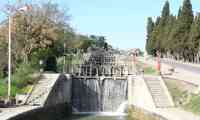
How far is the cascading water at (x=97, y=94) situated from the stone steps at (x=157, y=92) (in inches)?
245

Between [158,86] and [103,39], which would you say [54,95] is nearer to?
[158,86]

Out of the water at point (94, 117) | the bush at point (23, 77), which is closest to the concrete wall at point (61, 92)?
the water at point (94, 117)

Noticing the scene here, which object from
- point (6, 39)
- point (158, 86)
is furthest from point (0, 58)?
point (158, 86)

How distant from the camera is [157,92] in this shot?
1491 inches

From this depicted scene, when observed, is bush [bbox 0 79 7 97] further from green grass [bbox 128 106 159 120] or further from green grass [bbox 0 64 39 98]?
green grass [bbox 128 106 159 120]

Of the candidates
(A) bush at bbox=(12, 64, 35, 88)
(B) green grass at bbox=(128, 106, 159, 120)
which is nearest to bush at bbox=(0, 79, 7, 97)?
(A) bush at bbox=(12, 64, 35, 88)

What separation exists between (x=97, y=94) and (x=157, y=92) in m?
10.3

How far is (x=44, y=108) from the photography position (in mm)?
35281

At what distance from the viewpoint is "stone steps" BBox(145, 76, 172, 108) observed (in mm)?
35625

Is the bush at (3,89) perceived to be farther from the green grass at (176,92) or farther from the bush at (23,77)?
the green grass at (176,92)

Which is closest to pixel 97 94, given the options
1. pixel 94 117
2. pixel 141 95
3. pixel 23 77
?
pixel 94 117

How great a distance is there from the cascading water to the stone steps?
245 inches

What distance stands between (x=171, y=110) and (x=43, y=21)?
879 inches

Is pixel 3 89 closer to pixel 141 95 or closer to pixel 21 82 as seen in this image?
pixel 21 82
